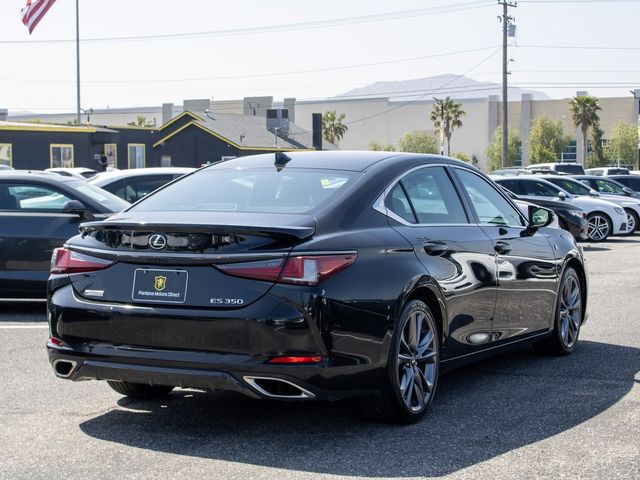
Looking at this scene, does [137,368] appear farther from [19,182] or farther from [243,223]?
[19,182]

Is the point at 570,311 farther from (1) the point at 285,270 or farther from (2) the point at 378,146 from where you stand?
(2) the point at 378,146

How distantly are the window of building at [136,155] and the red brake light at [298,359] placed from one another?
61564 millimetres

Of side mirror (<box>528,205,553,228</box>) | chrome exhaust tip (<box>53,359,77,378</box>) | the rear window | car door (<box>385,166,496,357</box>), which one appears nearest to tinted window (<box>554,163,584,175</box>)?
side mirror (<box>528,205,553,228</box>)

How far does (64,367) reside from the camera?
5883mm

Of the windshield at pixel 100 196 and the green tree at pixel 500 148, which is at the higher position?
the green tree at pixel 500 148

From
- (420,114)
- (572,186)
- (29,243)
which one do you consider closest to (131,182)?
(29,243)

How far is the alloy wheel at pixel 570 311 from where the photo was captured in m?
8.51

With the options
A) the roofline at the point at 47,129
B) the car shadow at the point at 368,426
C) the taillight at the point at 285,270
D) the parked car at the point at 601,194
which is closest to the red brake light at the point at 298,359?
the taillight at the point at 285,270

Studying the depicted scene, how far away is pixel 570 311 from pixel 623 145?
317ft

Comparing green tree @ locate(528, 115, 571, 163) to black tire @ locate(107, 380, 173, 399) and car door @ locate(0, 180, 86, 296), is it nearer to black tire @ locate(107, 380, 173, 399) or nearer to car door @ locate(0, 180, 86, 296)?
car door @ locate(0, 180, 86, 296)

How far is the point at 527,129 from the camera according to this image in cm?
11694

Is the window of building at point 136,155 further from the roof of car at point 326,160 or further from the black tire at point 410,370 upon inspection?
the black tire at point 410,370

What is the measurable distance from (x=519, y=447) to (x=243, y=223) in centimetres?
187

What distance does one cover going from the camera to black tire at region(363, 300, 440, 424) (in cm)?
585
